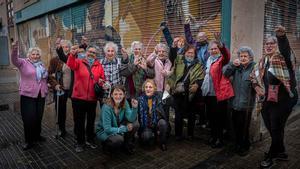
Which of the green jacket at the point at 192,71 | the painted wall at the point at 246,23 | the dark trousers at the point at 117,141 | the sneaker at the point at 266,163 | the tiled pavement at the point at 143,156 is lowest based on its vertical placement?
the tiled pavement at the point at 143,156

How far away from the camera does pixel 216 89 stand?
3.89 metres

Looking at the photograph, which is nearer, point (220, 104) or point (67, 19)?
point (220, 104)

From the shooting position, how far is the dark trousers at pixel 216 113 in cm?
397

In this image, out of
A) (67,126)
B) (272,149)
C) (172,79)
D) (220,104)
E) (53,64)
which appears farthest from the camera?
(67,126)

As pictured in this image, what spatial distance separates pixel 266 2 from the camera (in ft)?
15.2

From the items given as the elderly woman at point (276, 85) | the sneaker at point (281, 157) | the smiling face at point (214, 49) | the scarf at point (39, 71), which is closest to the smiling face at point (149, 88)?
the smiling face at point (214, 49)

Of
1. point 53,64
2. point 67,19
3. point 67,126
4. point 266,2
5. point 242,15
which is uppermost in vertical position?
point 67,19

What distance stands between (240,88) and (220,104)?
428 mm

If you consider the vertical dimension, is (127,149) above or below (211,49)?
below

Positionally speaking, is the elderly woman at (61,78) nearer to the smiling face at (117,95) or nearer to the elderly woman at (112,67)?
the elderly woman at (112,67)

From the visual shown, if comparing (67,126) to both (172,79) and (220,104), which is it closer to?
(172,79)

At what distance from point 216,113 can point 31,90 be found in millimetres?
3068

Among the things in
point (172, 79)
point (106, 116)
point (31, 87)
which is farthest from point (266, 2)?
point (31, 87)

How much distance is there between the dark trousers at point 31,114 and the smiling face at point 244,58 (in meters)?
3.35
